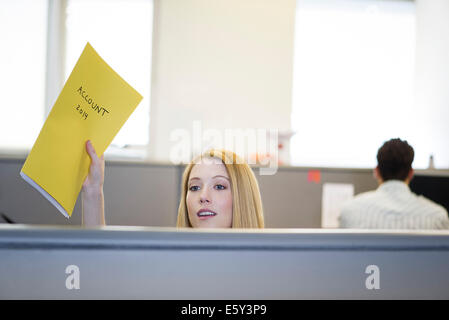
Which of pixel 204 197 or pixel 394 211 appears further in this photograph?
pixel 394 211

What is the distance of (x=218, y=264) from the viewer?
375 millimetres

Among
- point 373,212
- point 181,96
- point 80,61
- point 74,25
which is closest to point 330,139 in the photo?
point 181,96

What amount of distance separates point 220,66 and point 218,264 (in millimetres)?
3616

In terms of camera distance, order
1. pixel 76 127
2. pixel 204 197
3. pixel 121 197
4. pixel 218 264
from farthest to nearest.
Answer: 1. pixel 121 197
2. pixel 204 197
3. pixel 76 127
4. pixel 218 264

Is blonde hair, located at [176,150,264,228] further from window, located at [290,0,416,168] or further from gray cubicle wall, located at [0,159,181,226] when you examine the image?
window, located at [290,0,416,168]

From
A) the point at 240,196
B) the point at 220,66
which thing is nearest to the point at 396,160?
the point at 240,196

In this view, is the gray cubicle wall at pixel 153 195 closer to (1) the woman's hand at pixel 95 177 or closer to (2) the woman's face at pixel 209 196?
(2) the woman's face at pixel 209 196

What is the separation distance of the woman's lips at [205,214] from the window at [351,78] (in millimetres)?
3140

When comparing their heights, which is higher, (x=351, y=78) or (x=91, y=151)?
(x=351, y=78)

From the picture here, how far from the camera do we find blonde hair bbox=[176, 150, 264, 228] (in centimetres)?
113

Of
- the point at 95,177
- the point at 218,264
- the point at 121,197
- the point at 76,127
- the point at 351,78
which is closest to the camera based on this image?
the point at 218,264

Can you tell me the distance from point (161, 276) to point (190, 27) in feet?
12.2

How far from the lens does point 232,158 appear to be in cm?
119

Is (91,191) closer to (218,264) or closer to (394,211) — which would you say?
(218,264)
